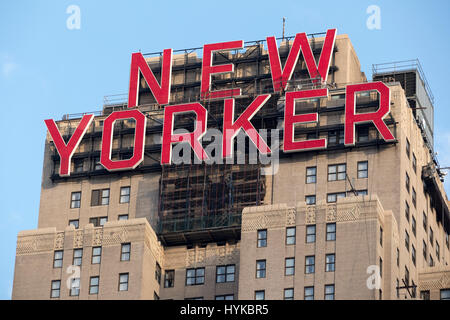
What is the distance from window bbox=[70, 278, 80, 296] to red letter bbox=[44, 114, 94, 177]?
1812 centimetres

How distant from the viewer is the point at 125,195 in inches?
6914

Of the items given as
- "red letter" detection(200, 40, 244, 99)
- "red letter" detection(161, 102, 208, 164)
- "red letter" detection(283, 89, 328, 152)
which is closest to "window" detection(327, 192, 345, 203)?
"red letter" detection(283, 89, 328, 152)

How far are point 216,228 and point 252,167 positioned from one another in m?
8.17

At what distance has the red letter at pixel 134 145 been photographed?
17525 cm

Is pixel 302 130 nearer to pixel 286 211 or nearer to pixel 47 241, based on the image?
pixel 286 211

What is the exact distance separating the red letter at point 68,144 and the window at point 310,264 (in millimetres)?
34862

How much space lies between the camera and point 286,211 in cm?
16012

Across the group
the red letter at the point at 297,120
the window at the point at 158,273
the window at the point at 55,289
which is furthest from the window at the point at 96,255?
the red letter at the point at 297,120

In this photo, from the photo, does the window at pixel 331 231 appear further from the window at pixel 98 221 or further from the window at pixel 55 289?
the window at pixel 55 289

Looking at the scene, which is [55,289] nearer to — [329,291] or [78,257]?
[78,257]

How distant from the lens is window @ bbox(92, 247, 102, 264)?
16400 centimetres

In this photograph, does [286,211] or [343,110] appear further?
[343,110]
